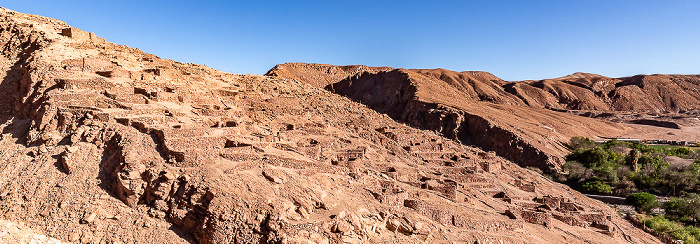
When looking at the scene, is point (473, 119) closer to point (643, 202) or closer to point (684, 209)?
point (643, 202)

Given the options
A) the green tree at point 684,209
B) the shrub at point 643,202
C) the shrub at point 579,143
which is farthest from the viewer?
the shrub at point 579,143

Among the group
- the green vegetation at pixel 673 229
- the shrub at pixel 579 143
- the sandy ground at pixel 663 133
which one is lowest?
the green vegetation at pixel 673 229

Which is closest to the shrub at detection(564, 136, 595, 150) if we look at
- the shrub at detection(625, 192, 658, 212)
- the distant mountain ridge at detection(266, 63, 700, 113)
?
the shrub at detection(625, 192, 658, 212)

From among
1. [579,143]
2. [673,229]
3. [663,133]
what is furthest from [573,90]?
[673,229]

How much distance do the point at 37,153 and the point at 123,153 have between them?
106 inches

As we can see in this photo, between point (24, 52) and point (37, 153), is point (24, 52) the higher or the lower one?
the higher one

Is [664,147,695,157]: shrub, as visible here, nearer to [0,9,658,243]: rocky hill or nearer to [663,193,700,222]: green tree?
[663,193,700,222]: green tree

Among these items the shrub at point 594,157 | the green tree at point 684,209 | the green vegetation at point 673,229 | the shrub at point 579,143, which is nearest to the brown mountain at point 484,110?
the shrub at point 579,143

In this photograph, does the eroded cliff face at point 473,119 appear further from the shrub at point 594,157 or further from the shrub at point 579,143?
the shrub at point 594,157

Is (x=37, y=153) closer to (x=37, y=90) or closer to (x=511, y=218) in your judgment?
(x=37, y=90)

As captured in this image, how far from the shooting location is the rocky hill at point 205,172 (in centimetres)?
1054

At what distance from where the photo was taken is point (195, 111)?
53.7 feet

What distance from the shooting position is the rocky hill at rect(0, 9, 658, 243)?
10539mm

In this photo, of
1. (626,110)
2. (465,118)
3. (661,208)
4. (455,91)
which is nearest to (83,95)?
(661,208)
